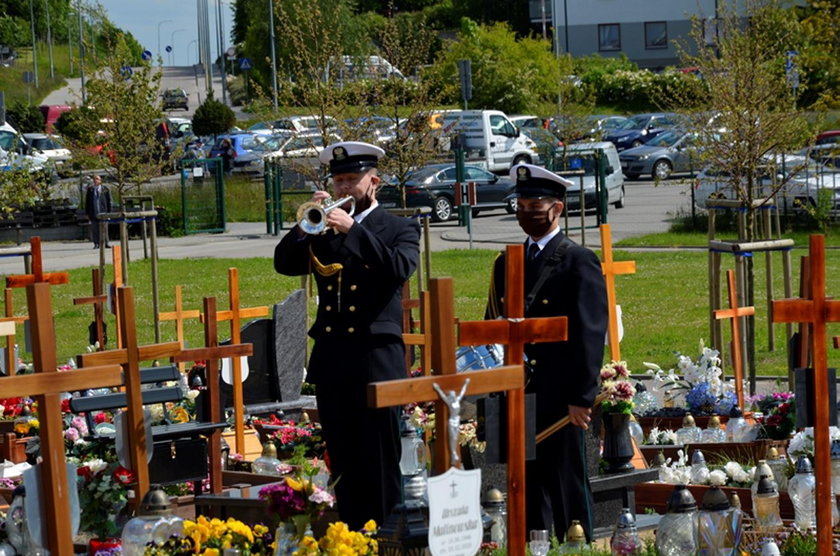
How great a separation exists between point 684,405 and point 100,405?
14.4 ft

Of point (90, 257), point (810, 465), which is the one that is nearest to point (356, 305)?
point (810, 465)

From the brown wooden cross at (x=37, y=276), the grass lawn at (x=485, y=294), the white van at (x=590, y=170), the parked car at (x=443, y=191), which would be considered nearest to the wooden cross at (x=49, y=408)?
the brown wooden cross at (x=37, y=276)

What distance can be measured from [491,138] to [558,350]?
1267 inches

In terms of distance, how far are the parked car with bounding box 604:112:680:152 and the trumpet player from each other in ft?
125

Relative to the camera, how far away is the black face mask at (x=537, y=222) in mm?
7012

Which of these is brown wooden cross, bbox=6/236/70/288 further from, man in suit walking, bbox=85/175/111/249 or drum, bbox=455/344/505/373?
man in suit walking, bbox=85/175/111/249

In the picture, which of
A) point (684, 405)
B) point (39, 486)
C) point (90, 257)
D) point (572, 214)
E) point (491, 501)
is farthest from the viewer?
point (572, 214)

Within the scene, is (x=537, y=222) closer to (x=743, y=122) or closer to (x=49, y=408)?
(x=49, y=408)

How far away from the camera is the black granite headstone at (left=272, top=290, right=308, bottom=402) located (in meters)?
11.1

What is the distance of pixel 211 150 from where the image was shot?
4500 centimetres

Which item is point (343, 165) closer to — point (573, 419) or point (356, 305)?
point (356, 305)

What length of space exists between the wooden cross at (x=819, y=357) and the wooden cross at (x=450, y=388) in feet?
3.69

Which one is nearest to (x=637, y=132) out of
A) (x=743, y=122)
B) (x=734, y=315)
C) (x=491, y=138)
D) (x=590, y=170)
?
(x=491, y=138)

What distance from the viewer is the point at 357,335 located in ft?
22.5
